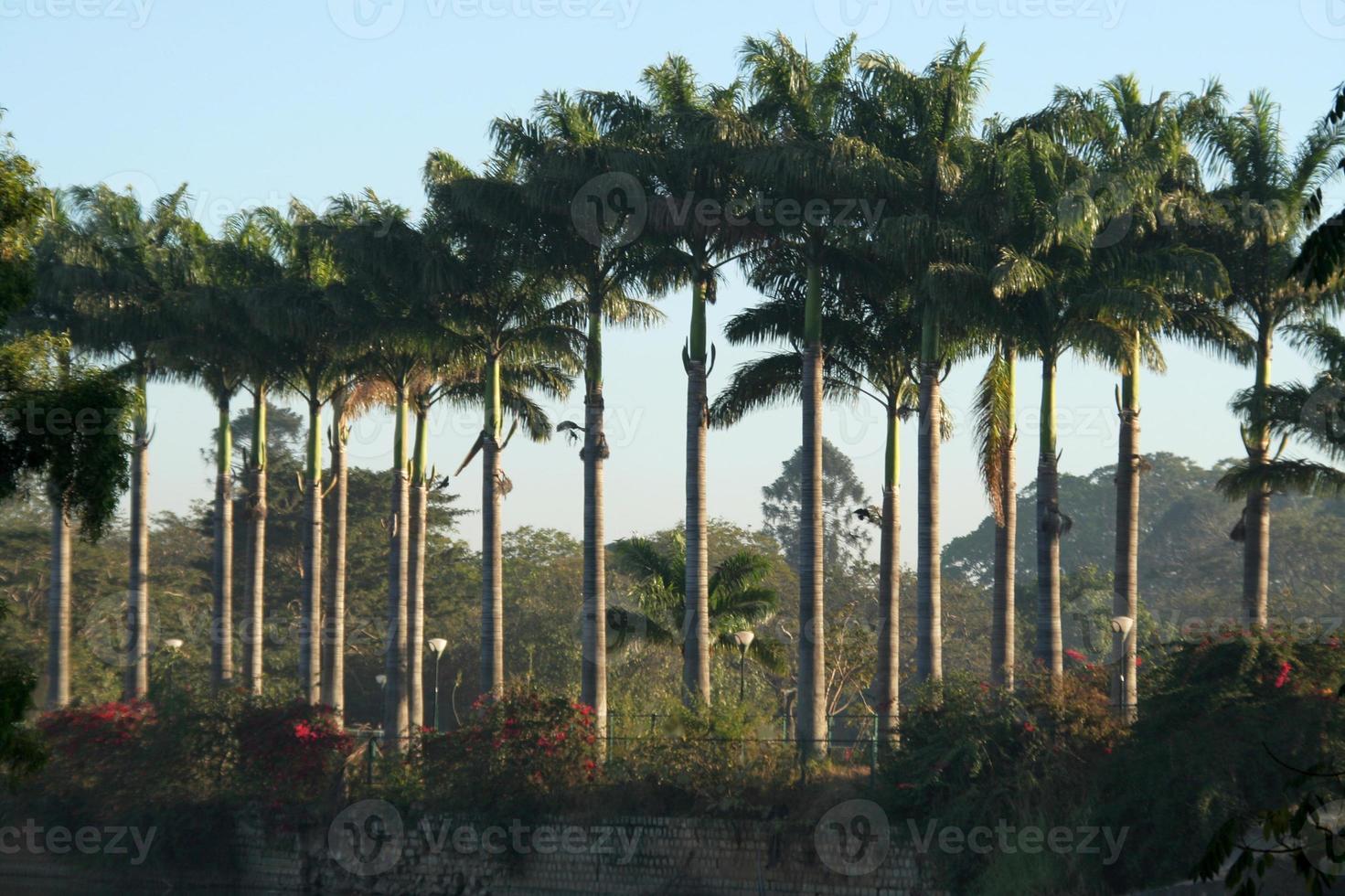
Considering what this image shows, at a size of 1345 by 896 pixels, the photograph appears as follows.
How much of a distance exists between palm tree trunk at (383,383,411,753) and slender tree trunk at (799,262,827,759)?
1077cm

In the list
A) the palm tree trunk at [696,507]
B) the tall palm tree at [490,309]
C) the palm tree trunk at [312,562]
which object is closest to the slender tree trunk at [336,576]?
the palm tree trunk at [312,562]

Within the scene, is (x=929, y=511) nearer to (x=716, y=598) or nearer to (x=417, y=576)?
(x=716, y=598)

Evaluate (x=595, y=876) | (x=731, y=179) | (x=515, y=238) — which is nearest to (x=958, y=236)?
(x=731, y=179)

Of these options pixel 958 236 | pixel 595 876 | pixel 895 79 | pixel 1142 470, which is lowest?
pixel 595 876

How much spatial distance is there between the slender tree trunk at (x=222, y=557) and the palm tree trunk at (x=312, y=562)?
245 cm

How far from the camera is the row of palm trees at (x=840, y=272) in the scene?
3047 cm

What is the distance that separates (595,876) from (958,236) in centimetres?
1360

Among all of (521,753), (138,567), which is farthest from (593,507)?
(138,567)

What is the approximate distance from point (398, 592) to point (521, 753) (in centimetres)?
1046

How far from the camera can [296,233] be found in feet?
136

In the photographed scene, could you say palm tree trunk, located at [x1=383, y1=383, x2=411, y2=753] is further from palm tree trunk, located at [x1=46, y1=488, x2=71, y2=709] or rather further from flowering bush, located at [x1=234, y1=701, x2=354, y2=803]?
palm tree trunk, located at [x1=46, y1=488, x2=71, y2=709]

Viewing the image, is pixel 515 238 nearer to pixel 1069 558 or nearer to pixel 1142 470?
pixel 1142 470

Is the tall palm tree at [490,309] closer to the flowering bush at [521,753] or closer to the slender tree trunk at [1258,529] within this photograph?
the flowering bush at [521,753]

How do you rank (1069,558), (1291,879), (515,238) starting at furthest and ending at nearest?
(1069,558) < (515,238) < (1291,879)
